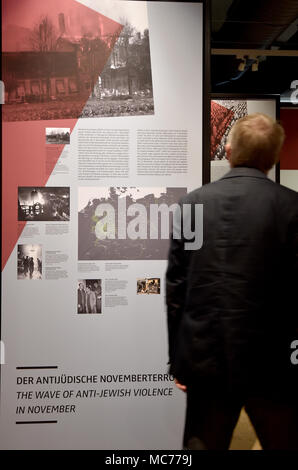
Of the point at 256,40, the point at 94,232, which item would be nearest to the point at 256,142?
the point at 94,232

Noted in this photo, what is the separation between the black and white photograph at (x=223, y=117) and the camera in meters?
3.18

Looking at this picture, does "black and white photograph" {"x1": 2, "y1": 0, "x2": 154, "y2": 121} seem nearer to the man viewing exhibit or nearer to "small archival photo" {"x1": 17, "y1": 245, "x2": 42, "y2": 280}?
"small archival photo" {"x1": 17, "y1": 245, "x2": 42, "y2": 280}

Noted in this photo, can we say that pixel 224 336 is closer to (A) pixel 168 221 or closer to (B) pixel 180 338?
(B) pixel 180 338

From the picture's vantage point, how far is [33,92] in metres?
2.09

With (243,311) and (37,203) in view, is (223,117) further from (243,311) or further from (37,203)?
(243,311)

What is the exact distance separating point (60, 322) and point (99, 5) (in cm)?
165
